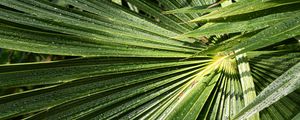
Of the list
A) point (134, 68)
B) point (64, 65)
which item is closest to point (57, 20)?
point (64, 65)

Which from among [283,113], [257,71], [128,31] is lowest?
[283,113]

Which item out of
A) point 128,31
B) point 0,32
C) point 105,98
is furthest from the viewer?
point 128,31

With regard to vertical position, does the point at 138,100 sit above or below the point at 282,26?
below

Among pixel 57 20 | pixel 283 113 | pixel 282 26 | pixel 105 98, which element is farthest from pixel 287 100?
pixel 57 20

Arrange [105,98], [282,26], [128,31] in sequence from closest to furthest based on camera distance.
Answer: [282,26]
[105,98]
[128,31]

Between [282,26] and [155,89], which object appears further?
[155,89]

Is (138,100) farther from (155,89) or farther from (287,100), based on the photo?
(287,100)

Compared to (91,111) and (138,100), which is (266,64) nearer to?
(138,100)
